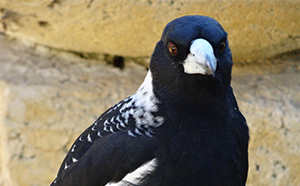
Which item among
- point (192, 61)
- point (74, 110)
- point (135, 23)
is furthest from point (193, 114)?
point (74, 110)

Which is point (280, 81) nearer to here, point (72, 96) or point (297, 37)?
point (297, 37)

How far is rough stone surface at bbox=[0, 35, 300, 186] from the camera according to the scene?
9.05ft

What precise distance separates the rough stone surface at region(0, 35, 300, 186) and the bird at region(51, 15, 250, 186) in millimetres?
1130

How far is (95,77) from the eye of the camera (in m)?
3.00

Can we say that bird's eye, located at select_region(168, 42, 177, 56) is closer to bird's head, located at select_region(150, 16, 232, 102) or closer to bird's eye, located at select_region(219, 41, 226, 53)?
bird's head, located at select_region(150, 16, 232, 102)

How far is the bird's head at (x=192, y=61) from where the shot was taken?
1397 mm

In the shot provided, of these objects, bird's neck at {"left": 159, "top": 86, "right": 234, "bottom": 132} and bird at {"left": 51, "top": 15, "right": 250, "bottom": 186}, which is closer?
bird at {"left": 51, "top": 15, "right": 250, "bottom": 186}

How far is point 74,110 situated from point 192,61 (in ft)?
5.38

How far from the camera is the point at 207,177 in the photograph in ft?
5.11

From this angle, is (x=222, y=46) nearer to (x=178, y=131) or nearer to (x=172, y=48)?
(x=172, y=48)

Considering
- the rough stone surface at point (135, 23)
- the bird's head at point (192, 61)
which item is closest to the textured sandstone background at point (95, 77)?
the rough stone surface at point (135, 23)

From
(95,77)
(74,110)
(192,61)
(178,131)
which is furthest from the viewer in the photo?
(95,77)

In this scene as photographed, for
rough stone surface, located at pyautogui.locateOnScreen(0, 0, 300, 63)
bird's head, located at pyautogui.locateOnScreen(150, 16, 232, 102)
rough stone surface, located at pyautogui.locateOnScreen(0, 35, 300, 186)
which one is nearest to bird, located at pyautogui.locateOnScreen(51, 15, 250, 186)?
bird's head, located at pyautogui.locateOnScreen(150, 16, 232, 102)

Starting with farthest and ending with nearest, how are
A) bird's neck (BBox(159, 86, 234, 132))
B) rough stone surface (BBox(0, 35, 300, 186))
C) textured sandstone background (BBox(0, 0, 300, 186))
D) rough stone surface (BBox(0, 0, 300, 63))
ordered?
rough stone surface (BBox(0, 35, 300, 186)), textured sandstone background (BBox(0, 0, 300, 186)), rough stone surface (BBox(0, 0, 300, 63)), bird's neck (BBox(159, 86, 234, 132))
